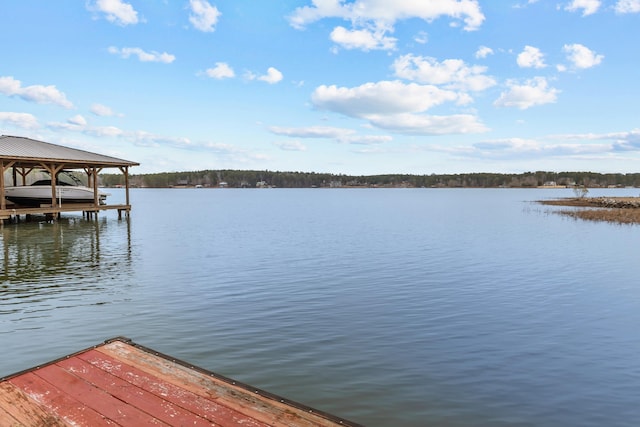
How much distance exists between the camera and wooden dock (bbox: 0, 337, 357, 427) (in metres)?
4.45

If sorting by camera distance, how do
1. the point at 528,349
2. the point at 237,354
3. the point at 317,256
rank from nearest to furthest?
the point at 237,354, the point at 528,349, the point at 317,256

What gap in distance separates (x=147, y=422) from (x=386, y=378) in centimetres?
426

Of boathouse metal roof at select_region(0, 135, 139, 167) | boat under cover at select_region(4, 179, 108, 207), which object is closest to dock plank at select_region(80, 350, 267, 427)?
boathouse metal roof at select_region(0, 135, 139, 167)

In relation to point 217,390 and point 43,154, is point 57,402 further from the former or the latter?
point 43,154

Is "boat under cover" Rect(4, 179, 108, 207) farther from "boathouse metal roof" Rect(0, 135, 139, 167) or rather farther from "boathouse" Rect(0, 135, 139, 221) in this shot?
"boathouse metal roof" Rect(0, 135, 139, 167)

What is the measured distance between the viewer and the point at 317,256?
2097 cm

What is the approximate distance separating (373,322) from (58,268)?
13543 mm

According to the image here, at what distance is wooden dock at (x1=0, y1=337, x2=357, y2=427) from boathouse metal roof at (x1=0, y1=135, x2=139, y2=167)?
Result: 29486 millimetres

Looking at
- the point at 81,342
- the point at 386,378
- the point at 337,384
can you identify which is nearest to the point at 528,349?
the point at 386,378

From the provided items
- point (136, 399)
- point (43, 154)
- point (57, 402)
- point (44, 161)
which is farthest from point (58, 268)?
point (43, 154)

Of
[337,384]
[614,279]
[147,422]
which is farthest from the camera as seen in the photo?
[614,279]

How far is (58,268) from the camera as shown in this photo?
16.7 meters

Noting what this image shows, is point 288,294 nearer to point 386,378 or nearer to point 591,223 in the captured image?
point 386,378

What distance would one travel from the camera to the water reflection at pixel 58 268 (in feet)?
39.6
